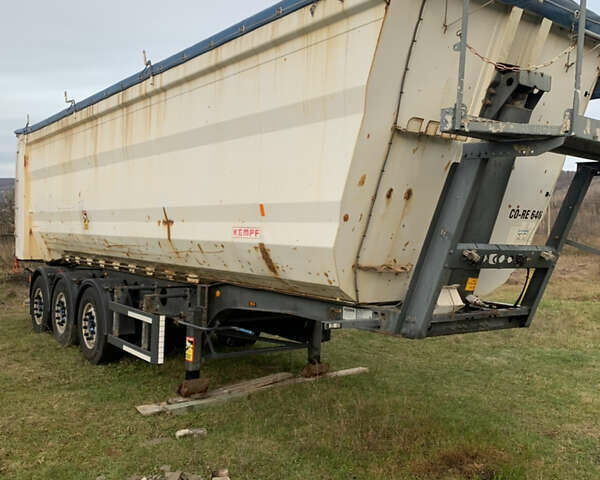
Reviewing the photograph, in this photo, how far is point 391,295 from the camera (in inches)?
163

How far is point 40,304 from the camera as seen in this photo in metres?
9.06

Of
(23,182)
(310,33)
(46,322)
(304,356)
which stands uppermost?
(310,33)

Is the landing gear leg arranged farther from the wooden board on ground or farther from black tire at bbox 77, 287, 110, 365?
black tire at bbox 77, 287, 110, 365

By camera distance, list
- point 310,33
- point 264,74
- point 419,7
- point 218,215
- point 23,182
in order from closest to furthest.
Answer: point 419,7 < point 310,33 < point 264,74 < point 218,215 < point 23,182

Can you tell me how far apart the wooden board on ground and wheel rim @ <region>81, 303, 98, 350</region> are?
76.1 inches

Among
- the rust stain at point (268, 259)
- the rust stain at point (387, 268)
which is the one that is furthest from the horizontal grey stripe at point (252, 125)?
the rust stain at point (387, 268)

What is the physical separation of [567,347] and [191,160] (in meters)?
6.48

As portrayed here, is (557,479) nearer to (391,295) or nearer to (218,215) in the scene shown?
(391,295)

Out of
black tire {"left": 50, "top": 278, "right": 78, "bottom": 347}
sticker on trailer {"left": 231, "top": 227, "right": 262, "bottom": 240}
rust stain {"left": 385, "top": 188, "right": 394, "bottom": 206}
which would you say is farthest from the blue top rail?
black tire {"left": 50, "top": 278, "right": 78, "bottom": 347}

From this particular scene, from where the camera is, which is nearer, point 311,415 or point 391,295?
point 391,295

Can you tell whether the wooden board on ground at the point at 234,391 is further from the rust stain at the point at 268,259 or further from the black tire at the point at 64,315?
the black tire at the point at 64,315

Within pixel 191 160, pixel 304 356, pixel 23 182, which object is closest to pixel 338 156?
pixel 191 160

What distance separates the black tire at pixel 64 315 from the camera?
759 cm

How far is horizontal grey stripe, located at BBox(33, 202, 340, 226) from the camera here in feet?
12.6
